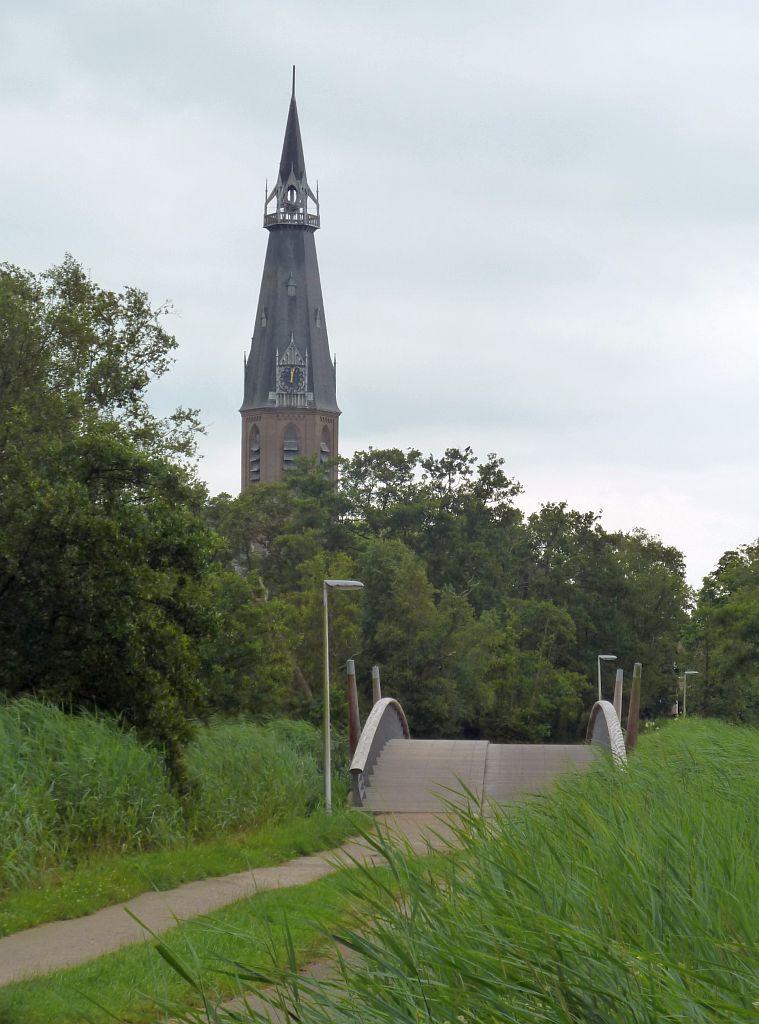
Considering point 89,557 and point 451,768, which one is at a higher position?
point 89,557

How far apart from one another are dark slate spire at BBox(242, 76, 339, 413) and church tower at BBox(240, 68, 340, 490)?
0.08m

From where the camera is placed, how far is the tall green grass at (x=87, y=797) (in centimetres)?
1369

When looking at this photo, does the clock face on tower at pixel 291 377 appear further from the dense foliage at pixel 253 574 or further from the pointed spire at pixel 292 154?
the dense foliage at pixel 253 574

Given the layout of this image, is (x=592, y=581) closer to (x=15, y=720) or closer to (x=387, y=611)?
(x=387, y=611)

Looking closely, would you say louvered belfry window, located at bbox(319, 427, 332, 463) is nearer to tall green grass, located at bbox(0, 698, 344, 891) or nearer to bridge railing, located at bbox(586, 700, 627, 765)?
bridge railing, located at bbox(586, 700, 627, 765)

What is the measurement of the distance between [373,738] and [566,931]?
29672mm

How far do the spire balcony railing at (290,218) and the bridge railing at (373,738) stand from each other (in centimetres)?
8040

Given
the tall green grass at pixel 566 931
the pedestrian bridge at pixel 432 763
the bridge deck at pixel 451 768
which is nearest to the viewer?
the tall green grass at pixel 566 931

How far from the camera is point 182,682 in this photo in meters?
21.5

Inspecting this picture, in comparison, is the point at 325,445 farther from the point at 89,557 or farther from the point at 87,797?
the point at 87,797

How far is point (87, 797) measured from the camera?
50.5 feet

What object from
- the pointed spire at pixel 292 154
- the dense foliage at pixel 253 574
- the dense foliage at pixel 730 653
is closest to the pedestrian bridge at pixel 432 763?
the dense foliage at pixel 253 574

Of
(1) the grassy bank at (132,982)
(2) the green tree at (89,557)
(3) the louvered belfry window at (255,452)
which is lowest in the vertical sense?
(1) the grassy bank at (132,982)

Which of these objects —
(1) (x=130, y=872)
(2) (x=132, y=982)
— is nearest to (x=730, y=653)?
(1) (x=130, y=872)
